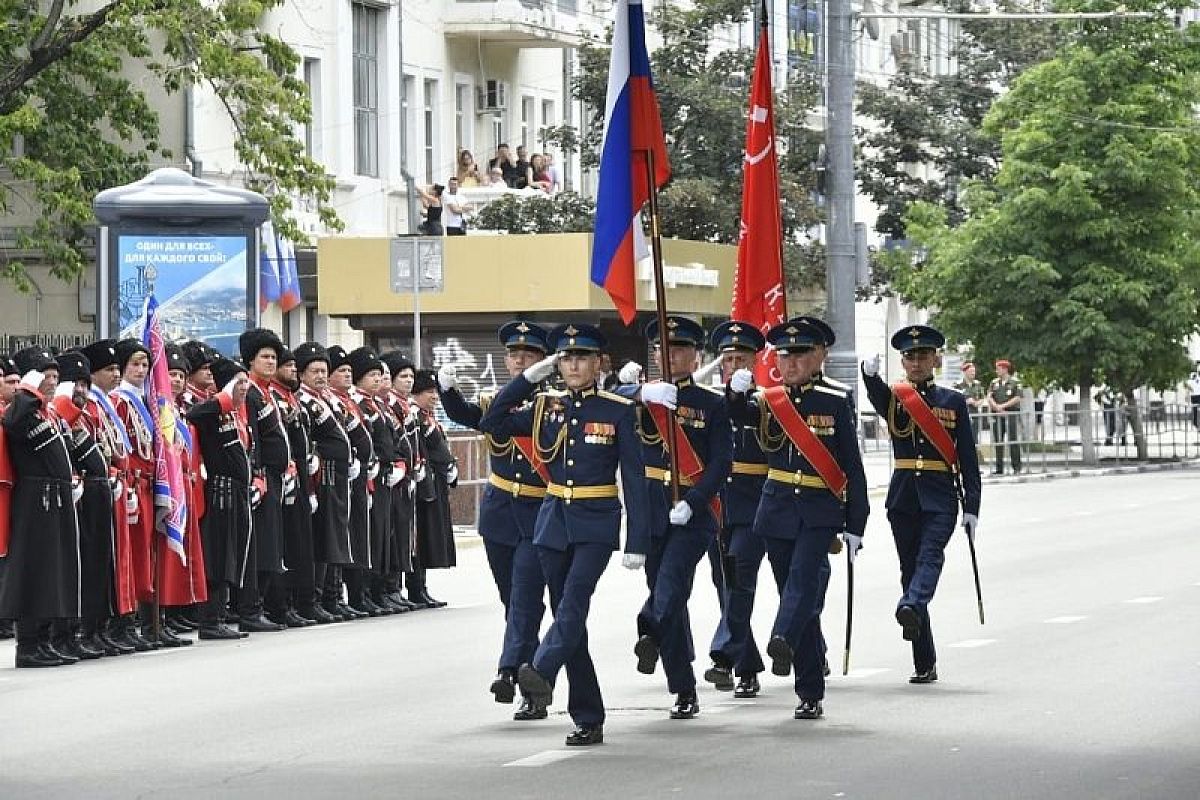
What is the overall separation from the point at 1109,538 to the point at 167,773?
55.4ft

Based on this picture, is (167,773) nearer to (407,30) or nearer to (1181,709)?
(1181,709)

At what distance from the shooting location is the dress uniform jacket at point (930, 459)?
48.9ft

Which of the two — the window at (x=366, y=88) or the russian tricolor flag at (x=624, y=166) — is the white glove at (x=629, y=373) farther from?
the window at (x=366, y=88)

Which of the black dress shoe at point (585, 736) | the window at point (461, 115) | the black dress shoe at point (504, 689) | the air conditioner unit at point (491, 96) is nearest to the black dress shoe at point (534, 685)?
the black dress shoe at point (585, 736)

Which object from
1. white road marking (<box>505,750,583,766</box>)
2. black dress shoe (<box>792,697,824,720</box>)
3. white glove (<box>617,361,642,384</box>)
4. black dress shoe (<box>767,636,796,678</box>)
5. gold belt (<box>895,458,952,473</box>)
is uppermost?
white glove (<box>617,361,642,384</box>)

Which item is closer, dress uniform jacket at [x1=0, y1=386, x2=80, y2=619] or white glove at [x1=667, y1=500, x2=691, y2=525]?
white glove at [x1=667, y1=500, x2=691, y2=525]

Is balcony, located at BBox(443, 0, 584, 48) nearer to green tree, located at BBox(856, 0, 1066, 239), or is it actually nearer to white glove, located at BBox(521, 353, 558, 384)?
green tree, located at BBox(856, 0, 1066, 239)

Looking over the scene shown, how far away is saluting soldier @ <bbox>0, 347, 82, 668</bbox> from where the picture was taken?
16.4 meters

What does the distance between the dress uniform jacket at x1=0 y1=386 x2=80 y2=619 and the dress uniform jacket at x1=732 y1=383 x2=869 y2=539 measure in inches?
186

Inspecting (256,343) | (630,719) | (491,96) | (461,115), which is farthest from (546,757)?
(491,96)

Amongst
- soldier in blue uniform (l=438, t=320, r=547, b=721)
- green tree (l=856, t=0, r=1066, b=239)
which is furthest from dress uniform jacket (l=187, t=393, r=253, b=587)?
green tree (l=856, t=0, r=1066, b=239)

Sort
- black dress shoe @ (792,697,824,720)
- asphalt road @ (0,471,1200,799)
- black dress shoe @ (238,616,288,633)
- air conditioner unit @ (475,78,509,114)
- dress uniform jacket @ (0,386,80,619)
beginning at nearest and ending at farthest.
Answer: asphalt road @ (0,471,1200,799) < black dress shoe @ (792,697,824,720) < dress uniform jacket @ (0,386,80,619) < black dress shoe @ (238,616,288,633) < air conditioner unit @ (475,78,509,114)

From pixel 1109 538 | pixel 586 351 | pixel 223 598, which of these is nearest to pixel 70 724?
pixel 586 351

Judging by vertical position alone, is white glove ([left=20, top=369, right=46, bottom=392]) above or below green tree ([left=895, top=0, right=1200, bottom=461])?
below
